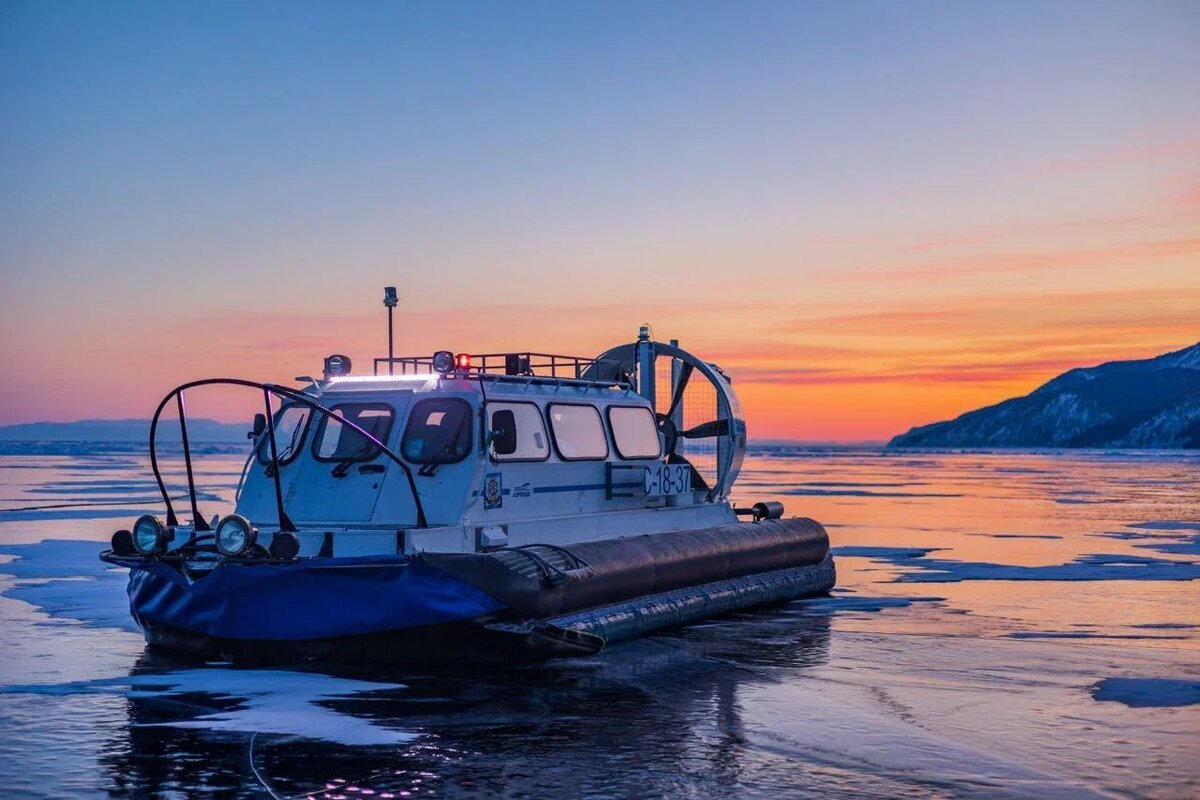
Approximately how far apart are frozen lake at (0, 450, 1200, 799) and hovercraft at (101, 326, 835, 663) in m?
0.26

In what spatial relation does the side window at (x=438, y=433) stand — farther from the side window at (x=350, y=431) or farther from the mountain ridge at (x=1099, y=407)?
the mountain ridge at (x=1099, y=407)

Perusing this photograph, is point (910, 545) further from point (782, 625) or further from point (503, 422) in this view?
point (503, 422)

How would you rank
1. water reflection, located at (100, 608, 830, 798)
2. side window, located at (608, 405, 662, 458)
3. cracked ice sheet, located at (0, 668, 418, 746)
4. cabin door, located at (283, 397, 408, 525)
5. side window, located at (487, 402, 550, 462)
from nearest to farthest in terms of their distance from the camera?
water reflection, located at (100, 608, 830, 798) < cracked ice sheet, located at (0, 668, 418, 746) < cabin door, located at (283, 397, 408, 525) < side window, located at (487, 402, 550, 462) < side window, located at (608, 405, 662, 458)

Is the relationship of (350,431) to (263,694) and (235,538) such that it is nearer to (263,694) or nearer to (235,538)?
(235,538)

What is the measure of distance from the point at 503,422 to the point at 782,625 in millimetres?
3266

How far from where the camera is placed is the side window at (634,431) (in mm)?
12684

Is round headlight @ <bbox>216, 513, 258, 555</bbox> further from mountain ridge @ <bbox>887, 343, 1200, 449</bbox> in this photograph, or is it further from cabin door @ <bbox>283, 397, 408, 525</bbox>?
mountain ridge @ <bbox>887, 343, 1200, 449</bbox>

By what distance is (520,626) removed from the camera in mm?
9320

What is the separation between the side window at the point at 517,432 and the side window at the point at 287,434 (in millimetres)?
1507

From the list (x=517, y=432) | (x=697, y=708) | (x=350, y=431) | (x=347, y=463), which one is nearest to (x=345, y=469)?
Answer: (x=347, y=463)

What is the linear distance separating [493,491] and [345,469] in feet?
3.69

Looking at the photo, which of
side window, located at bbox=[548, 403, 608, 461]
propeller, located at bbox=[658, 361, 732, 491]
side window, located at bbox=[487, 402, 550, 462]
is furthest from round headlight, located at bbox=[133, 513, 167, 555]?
propeller, located at bbox=[658, 361, 732, 491]

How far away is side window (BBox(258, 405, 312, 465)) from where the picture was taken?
1087cm

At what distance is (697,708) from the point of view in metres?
8.24
